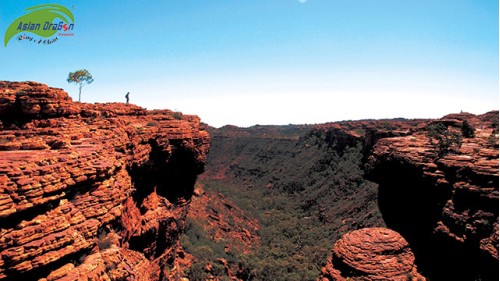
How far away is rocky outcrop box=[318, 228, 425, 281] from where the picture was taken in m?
11.9

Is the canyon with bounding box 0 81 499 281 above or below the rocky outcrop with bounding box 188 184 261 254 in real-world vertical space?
above

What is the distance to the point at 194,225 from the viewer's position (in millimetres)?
36969

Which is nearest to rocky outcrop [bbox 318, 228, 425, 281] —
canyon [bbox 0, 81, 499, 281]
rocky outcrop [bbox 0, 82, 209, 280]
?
canyon [bbox 0, 81, 499, 281]

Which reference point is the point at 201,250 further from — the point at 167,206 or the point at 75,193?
the point at 75,193

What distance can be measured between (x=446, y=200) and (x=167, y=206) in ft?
60.4

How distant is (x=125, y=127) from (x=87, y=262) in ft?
34.9

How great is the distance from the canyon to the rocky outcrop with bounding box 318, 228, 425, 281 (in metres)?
0.05

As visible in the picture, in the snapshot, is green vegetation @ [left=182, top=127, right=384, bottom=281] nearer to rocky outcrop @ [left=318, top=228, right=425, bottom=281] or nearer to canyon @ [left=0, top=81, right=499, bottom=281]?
canyon @ [left=0, top=81, right=499, bottom=281]

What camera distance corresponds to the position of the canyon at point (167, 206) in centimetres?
858

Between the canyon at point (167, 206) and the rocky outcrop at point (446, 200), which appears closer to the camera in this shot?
the canyon at point (167, 206)

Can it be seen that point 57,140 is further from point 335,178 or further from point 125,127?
point 335,178

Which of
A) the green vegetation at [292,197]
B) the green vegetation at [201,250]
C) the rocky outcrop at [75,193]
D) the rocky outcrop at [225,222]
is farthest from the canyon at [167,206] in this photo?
the green vegetation at [292,197]

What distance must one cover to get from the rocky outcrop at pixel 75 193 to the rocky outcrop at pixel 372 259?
798 centimetres

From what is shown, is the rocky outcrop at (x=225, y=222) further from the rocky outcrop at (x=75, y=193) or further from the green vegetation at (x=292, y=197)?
the rocky outcrop at (x=75, y=193)
